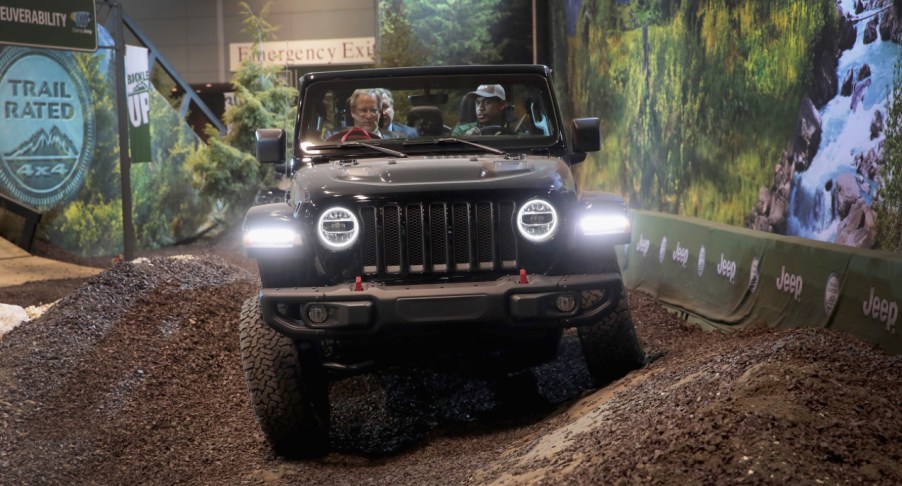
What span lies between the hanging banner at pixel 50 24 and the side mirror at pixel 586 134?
830 centimetres

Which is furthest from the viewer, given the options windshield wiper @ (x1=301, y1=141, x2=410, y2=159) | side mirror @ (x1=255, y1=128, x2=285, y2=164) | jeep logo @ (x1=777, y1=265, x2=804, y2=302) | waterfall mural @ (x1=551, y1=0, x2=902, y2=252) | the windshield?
waterfall mural @ (x1=551, y1=0, x2=902, y2=252)

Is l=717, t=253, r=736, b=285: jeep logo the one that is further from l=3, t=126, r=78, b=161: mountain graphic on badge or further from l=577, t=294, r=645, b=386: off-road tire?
l=3, t=126, r=78, b=161: mountain graphic on badge

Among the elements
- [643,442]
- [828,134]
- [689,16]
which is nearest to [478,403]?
[643,442]

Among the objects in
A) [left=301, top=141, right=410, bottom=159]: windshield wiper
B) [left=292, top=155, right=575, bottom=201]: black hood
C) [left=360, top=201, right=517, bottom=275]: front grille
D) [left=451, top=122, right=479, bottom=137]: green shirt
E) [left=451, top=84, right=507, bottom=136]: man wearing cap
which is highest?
[left=451, top=84, right=507, bottom=136]: man wearing cap

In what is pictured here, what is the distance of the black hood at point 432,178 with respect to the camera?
5.92 m

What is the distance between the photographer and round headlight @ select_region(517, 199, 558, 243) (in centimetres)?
596

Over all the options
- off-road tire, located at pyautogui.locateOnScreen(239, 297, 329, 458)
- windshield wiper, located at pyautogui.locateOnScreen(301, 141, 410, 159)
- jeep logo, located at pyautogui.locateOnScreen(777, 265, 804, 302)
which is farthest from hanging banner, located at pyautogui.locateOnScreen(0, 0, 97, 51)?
jeep logo, located at pyautogui.locateOnScreen(777, 265, 804, 302)

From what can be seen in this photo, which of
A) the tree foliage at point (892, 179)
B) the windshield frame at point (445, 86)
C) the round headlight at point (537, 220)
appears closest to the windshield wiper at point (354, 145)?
the windshield frame at point (445, 86)

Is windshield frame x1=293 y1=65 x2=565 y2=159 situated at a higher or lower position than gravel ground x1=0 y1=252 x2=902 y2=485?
higher

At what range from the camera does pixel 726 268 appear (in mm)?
9141

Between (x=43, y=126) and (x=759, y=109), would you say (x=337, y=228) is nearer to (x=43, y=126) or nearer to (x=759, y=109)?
(x=759, y=109)

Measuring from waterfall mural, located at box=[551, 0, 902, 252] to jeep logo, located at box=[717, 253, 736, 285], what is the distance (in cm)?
64

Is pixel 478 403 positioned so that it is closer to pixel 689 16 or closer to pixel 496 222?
pixel 496 222

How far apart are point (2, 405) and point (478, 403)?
314 cm
